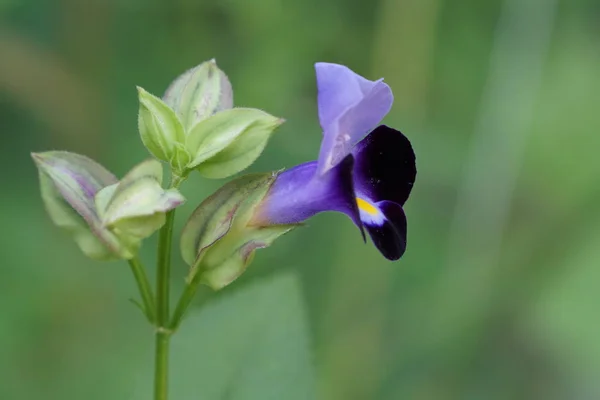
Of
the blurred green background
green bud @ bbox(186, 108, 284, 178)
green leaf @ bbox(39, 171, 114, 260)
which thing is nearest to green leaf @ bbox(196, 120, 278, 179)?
green bud @ bbox(186, 108, 284, 178)

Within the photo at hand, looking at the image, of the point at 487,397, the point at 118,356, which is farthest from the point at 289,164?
the point at 487,397

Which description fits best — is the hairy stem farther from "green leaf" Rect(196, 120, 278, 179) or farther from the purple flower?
the purple flower

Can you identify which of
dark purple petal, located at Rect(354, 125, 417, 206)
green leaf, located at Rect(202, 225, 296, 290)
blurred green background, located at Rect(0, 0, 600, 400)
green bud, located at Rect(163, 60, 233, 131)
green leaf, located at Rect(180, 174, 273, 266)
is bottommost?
blurred green background, located at Rect(0, 0, 600, 400)

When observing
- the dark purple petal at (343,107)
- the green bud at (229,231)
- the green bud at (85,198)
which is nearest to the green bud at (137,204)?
the green bud at (85,198)

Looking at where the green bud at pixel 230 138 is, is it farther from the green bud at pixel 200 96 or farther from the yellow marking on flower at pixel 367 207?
the yellow marking on flower at pixel 367 207

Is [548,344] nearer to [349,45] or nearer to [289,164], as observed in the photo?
[289,164]

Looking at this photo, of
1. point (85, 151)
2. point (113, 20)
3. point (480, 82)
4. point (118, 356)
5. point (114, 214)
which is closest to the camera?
point (114, 214)
